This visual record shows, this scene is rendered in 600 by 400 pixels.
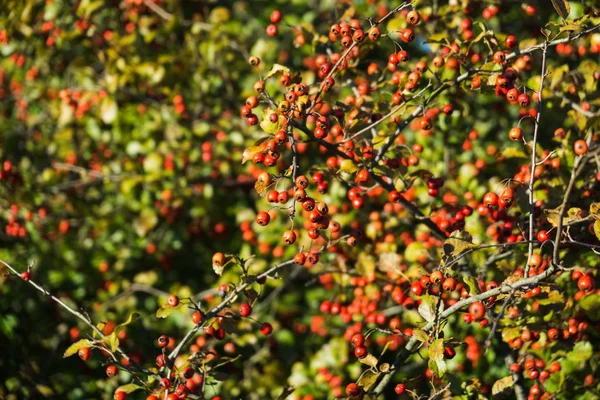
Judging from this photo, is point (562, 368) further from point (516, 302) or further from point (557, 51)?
point (557, 51)

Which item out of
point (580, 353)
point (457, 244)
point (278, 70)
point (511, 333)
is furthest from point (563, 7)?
point (580, 353)

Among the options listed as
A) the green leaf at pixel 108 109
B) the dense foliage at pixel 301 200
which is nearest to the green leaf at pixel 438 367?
the dense foliage at pixel 301 200

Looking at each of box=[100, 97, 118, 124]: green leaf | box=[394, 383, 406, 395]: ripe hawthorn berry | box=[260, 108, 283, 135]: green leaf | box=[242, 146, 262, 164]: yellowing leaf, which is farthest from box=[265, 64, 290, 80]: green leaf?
box=[100, 97, 118, 124]: green leaf

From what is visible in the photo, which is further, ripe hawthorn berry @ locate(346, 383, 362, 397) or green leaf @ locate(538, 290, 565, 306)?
green leaf @ locate(538, 290, 565, 306)

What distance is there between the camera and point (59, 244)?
579 centimetres

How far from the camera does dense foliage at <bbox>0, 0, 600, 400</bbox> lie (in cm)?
288

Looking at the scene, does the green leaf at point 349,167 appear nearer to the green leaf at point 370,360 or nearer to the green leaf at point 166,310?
the green leaf at point 370,360

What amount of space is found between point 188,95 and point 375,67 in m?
2.51

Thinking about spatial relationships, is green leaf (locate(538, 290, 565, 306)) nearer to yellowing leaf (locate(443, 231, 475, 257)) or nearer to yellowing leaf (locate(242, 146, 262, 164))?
yellowing leaf (locate(443, 231, 475, 257))

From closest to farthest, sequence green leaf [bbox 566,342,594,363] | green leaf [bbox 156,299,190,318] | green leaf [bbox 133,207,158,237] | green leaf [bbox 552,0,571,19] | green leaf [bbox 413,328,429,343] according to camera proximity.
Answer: green leaf [bbox 413,328,429,343] < green leaf [bbox 552,0,571,19] < green leaf [bbox 156,299,190,318] < green leaf [bbox 566,342,594,363] < green leaf [bbox 133,207,158,237]

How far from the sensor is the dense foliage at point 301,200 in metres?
2.88

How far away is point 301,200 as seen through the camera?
2.67m

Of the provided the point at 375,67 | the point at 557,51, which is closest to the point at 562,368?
the point at 375,67

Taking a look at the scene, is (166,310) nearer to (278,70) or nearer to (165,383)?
(165,383)
